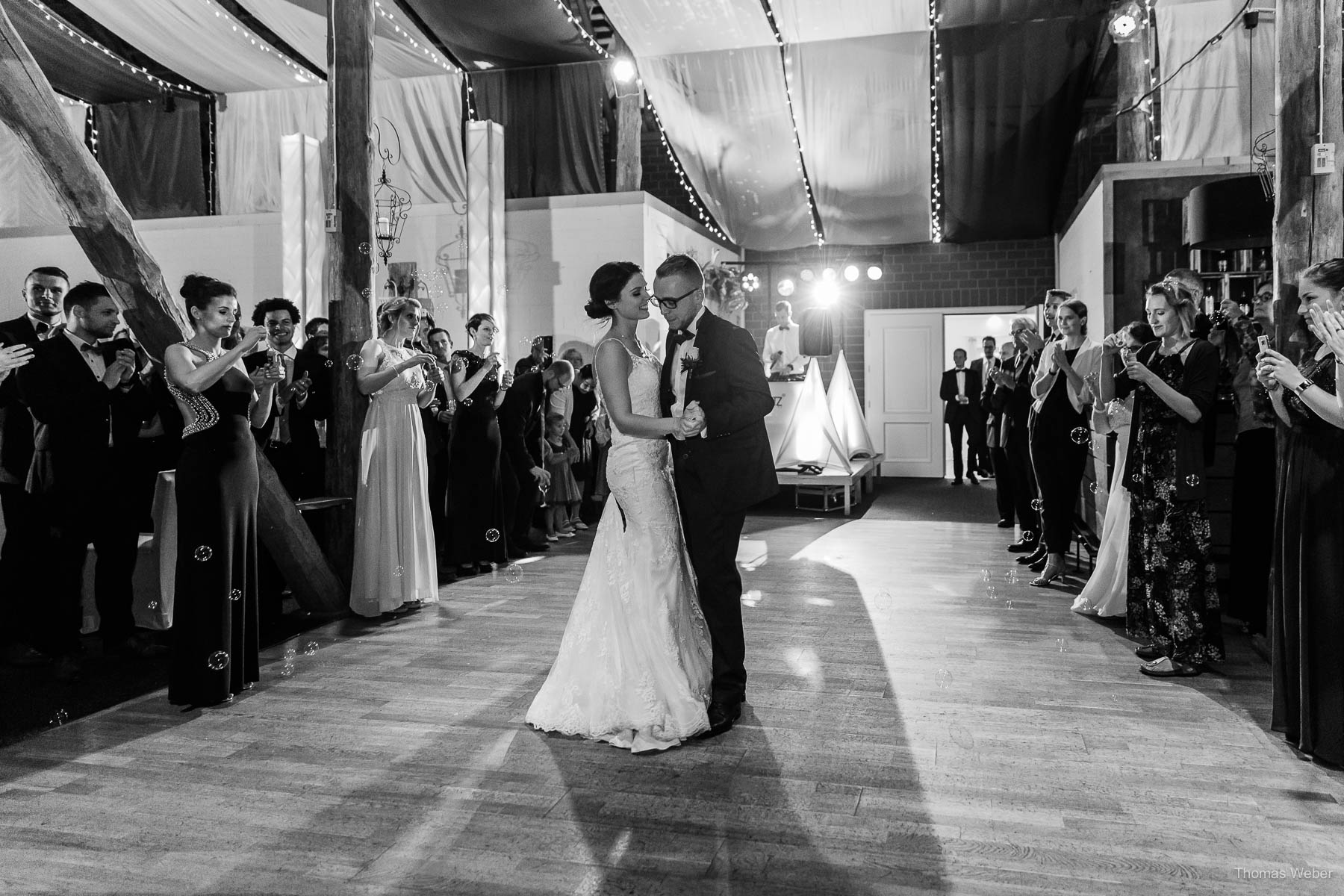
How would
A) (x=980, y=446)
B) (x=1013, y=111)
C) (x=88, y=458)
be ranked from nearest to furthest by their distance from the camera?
(x=88, y=458)
(x=1013, y=111)
(x=980, y=446)

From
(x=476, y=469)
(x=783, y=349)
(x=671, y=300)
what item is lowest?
(x=476, y=469)

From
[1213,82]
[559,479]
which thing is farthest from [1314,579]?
[1213,82]

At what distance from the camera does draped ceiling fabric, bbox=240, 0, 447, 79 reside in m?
7.67

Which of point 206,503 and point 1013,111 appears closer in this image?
point 206,503

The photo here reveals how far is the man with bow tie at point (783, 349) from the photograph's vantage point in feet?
33.4

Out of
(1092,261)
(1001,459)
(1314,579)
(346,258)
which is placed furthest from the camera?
(1092,261)

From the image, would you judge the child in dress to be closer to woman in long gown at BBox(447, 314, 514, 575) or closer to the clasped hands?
woman in long gown at BBox(447, 314, 514, 575)

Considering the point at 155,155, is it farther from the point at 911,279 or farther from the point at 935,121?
the point at 911,279

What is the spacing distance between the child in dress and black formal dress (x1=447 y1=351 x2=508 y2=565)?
1120 mm

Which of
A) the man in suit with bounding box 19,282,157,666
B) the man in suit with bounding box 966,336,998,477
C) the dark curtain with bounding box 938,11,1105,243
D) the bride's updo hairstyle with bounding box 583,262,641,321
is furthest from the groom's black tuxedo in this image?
the man in suit with bounding box 966,336,998,477

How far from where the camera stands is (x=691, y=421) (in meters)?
2.92

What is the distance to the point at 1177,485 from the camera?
3.67 metres

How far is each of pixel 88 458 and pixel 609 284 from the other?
247 centimetres

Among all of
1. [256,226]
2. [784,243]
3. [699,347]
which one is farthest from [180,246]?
[699,347]
